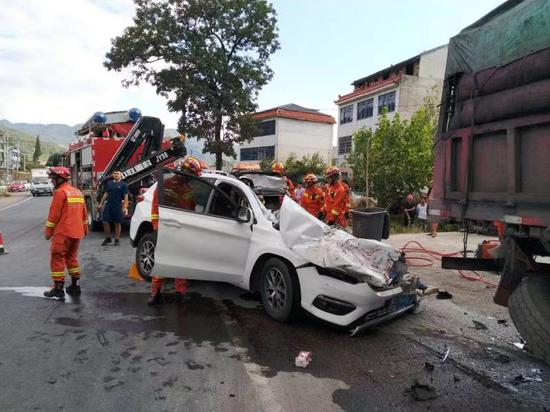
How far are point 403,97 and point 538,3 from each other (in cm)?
3352

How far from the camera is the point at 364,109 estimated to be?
1548 inches

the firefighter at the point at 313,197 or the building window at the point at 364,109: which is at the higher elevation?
the building window at the point at 364,109

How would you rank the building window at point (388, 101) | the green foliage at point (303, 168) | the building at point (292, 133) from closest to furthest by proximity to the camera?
1. the building window at point (388, 101)
2. the green foliage at point (303, 168)
3. the building at point (292, 133)

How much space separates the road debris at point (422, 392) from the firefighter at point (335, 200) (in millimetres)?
3709

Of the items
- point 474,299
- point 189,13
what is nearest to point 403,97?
point 189,13

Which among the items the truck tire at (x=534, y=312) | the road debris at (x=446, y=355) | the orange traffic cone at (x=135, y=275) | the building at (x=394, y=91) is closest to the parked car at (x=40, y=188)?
the building at (x=394, y=91)

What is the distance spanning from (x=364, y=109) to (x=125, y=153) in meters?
30.8

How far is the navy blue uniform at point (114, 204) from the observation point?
10.2m

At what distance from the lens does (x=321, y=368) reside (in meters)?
3.84

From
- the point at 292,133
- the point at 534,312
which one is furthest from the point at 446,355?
the point at 292,133

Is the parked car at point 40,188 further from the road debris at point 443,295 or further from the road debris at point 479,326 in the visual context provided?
the road debris at point 479,326

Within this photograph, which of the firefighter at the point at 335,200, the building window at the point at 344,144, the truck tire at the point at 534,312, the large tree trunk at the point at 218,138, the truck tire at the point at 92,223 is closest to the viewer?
the truck tire at the point at 534,312

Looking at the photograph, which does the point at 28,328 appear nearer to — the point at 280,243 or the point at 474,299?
the point at 280,243

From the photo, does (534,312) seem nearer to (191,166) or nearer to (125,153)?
(191,166)
